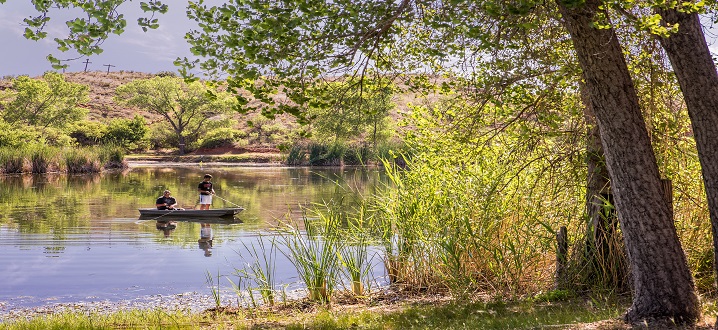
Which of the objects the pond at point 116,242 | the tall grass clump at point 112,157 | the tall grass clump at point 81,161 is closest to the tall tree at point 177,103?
the tall grass clump at point 112,157

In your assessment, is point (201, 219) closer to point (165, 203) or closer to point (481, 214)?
point (165, 203)

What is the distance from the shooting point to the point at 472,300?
7684 mm

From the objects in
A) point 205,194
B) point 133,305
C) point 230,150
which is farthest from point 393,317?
point 230,150

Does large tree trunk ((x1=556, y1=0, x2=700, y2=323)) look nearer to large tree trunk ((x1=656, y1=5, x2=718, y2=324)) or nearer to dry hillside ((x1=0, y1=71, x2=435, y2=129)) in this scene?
large tree trunk ((x1=656, y1=5, x2=718, y2=324))

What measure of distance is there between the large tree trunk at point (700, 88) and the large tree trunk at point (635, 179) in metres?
0.40

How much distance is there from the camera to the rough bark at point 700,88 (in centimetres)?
513

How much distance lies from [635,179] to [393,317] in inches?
104

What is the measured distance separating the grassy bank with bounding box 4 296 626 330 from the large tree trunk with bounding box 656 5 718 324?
1.37 metres

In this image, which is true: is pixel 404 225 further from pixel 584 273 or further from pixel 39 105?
pixel 39 105

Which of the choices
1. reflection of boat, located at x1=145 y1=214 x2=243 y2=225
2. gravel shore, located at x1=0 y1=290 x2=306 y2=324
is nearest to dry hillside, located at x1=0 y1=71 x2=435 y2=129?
reflection of boat, located at x1=145 y1=214 x2=243 y2=225

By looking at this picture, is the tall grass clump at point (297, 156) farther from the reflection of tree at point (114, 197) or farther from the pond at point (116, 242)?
the pond at point (116, 242)

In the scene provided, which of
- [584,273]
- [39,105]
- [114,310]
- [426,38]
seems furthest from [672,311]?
[39,105]

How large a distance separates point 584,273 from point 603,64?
2857 millimetres

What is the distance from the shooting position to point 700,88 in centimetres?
516
